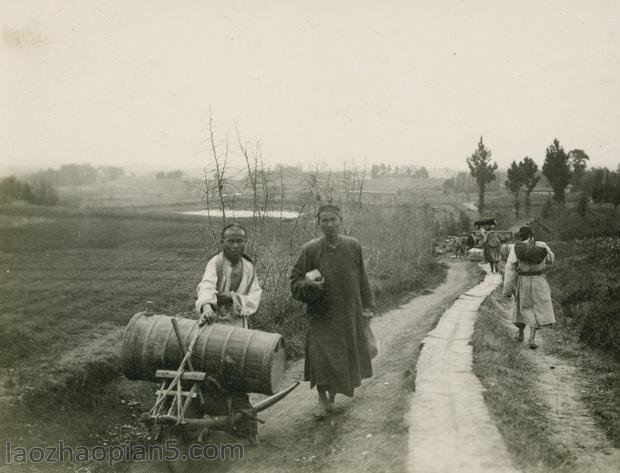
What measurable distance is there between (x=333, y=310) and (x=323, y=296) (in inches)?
6.2

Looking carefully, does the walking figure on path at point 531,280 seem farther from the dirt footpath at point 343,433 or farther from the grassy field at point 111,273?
the grassy field at point 111,273

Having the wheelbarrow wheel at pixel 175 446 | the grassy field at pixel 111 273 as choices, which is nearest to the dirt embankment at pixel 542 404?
the wheelbarrow wheel at pixel 175 446

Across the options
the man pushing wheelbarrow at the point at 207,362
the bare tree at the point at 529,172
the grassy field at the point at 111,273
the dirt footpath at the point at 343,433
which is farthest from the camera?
the bare tree at the point at 529,172

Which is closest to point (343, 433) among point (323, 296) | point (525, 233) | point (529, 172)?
point (323, 296)

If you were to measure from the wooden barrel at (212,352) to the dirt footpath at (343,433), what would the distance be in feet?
2.01

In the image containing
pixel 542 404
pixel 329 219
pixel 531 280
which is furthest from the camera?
pixel 531 280

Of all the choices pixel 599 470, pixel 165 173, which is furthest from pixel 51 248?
pixel 165 173

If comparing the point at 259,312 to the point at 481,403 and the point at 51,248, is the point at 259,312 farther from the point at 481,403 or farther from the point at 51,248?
the point at 51,248

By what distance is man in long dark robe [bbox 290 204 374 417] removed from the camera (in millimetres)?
4930

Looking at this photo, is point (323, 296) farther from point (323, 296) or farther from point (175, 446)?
point (175, 446)

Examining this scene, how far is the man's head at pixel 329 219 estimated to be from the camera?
4934 millimetres

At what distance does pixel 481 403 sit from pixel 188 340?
268 centimetres

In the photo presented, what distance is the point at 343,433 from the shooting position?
189 inches

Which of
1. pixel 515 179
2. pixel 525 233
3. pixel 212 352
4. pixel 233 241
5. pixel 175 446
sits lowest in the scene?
pixel 175 446
